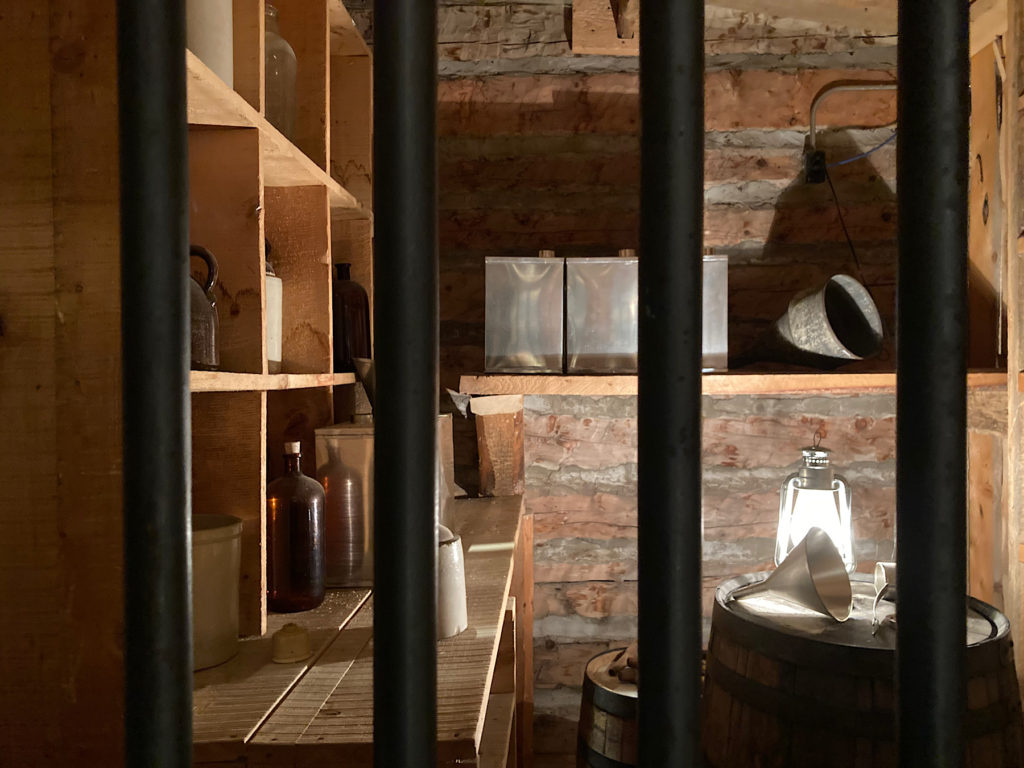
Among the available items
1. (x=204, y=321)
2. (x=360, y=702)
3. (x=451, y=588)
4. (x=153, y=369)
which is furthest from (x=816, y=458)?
(x=153, y=369)

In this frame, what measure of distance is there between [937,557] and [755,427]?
236 centimetres

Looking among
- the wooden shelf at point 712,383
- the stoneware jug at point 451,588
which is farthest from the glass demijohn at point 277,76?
the stoneware jug at point 451,588

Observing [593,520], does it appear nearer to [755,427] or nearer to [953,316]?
[755,427]

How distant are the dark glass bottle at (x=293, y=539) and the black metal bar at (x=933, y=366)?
49.1 inches

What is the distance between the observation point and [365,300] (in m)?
2.07

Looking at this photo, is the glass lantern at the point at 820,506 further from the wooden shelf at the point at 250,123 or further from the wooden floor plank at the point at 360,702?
the wooden shelf at the point at 250,123

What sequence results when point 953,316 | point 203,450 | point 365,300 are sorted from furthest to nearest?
point 365,300, point 203,450, point 953,316

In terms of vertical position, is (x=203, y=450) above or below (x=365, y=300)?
below

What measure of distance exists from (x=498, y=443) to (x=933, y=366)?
87.4 inches

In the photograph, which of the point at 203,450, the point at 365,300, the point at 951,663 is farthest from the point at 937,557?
the point at 365,300

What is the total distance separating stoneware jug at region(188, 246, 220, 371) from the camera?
1.21 meters

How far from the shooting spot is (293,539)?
145 centimetres

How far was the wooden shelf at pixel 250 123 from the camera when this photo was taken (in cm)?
111

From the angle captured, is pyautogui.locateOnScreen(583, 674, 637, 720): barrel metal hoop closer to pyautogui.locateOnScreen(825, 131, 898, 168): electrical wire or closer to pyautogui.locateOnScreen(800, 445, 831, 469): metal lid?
pyautogui.locateOnScreen(800, 445, 831, 469): metal lid
